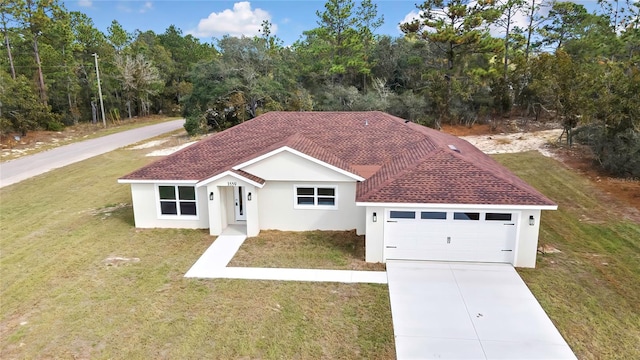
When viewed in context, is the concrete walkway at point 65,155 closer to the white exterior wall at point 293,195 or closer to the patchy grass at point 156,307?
the patchy grass at point 156,307

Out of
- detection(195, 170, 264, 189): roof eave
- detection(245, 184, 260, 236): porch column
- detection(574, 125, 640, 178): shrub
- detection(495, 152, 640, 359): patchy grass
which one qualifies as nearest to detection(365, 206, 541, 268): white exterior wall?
detection(495, 152, 640, 359): patchy grass

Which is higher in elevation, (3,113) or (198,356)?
(3,113)

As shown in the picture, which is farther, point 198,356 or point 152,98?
point 152,98

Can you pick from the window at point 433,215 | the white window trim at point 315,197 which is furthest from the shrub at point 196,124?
the window at point 433,215

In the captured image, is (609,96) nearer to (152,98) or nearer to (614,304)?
(614,304)

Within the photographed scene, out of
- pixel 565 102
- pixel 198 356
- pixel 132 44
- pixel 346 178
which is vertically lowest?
pixel 198 356

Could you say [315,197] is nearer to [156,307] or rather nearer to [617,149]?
[156,307]

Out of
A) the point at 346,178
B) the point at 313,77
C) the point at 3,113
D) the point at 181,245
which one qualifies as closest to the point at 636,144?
the point at 346,178
